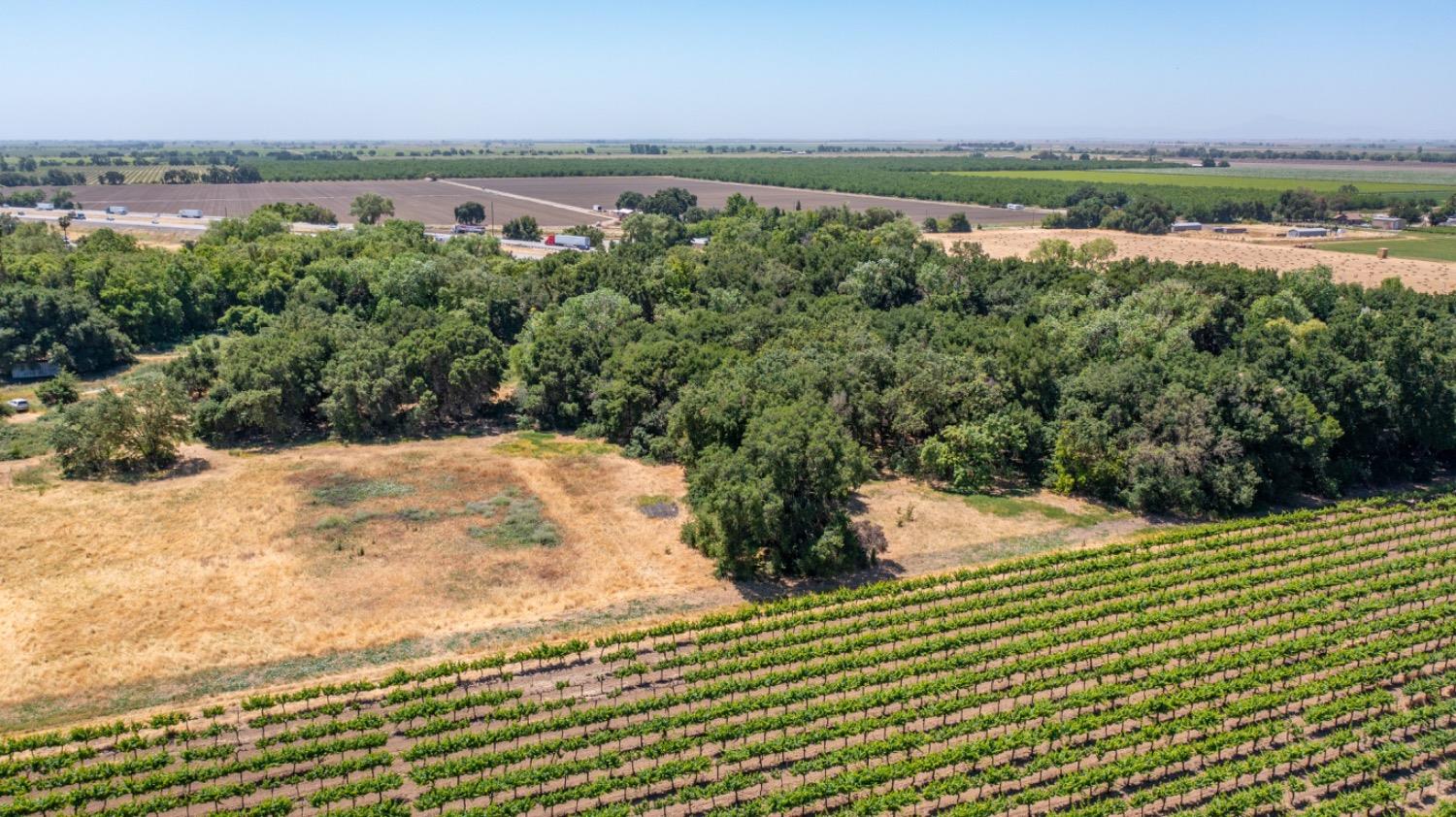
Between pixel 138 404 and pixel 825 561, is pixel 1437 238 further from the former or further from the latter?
pixel 138 404

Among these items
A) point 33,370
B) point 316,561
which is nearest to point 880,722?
point 316,561

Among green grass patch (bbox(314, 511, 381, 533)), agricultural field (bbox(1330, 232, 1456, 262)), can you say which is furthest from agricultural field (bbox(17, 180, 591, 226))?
agricultural field (bbox(1330, 232, 1456, 262))

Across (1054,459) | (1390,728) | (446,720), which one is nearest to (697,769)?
(446,720)

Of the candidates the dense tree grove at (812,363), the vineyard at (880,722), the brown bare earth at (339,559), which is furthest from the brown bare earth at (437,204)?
the vineyard at (880,722)

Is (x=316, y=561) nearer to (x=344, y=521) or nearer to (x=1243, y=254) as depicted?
(x=344, y=521)

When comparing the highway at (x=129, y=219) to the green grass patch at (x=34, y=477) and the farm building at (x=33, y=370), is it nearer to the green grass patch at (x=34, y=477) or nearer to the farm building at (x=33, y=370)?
the farm building at (x=33, y=370)
